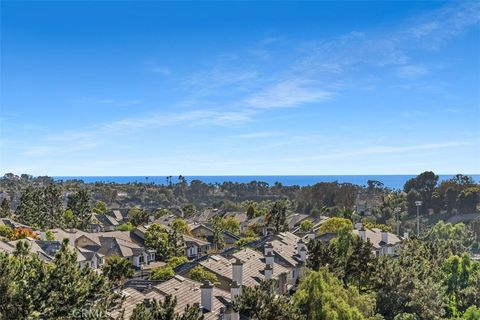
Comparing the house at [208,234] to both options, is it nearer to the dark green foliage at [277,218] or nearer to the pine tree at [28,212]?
the dark green foliage at [277,218]

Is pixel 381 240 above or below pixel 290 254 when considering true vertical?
below

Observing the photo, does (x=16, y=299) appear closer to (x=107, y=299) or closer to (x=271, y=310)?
(x=107, y=299)

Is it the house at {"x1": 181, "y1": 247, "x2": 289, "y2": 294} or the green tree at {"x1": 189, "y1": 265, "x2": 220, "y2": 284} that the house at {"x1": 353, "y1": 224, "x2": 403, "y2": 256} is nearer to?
the house at {"x1": 181, "y1": 247, "x2": 289, "y2": 294}

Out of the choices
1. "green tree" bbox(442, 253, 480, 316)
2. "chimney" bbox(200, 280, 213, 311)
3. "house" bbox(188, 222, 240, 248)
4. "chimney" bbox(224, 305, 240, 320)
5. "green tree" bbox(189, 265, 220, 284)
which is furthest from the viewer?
"house" bbox(188, 222, 240, 248)

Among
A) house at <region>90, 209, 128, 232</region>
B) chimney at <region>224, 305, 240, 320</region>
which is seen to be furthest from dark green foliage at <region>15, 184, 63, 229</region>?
chimney at <region>224, 305, 240, 320</region>

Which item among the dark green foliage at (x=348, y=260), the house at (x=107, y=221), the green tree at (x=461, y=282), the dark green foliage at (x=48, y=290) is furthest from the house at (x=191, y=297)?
the house at (x=107, y=221)

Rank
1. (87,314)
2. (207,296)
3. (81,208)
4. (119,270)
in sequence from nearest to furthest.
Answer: (87,314) < (207,296) < (119,270) < (81,208)

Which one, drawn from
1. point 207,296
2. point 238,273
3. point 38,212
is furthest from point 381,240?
point 38,212

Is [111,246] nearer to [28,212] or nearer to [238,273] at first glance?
[28,212]
